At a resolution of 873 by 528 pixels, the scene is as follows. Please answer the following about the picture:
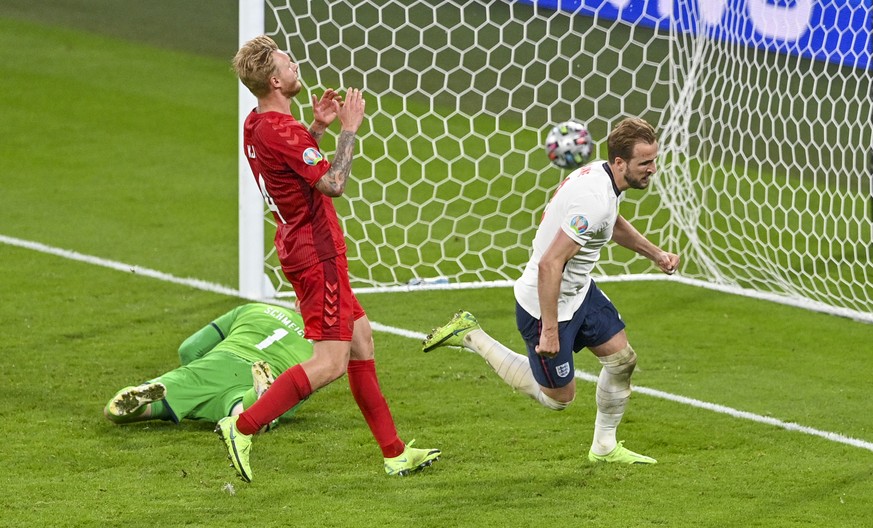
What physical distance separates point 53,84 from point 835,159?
8.71 m

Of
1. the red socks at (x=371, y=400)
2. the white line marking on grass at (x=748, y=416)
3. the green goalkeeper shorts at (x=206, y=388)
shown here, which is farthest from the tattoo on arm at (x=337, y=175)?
the white line marking on grass at (x=748, y=416)

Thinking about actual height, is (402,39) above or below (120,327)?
above

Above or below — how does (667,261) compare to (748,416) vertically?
above

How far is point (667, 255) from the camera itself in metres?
5.49

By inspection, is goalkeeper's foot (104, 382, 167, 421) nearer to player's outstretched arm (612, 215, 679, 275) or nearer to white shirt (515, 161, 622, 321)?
white shirt (515, 161, 622, 321)

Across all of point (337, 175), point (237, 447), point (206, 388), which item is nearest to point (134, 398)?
point (206, 388)

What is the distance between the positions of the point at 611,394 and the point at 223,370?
1744 mm

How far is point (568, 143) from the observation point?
8.52 meters

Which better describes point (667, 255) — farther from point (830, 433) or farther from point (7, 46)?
point (7, 46)

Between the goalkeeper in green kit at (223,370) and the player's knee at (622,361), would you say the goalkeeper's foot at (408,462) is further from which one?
the player's knee at (622,361)

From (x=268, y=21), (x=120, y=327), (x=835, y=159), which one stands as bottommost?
(x=120, y=327)

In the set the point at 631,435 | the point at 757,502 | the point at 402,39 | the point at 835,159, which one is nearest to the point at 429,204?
the point at 402,39

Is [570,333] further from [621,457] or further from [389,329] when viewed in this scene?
[389,329]

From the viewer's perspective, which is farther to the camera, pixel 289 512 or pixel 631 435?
pixel 631 435
